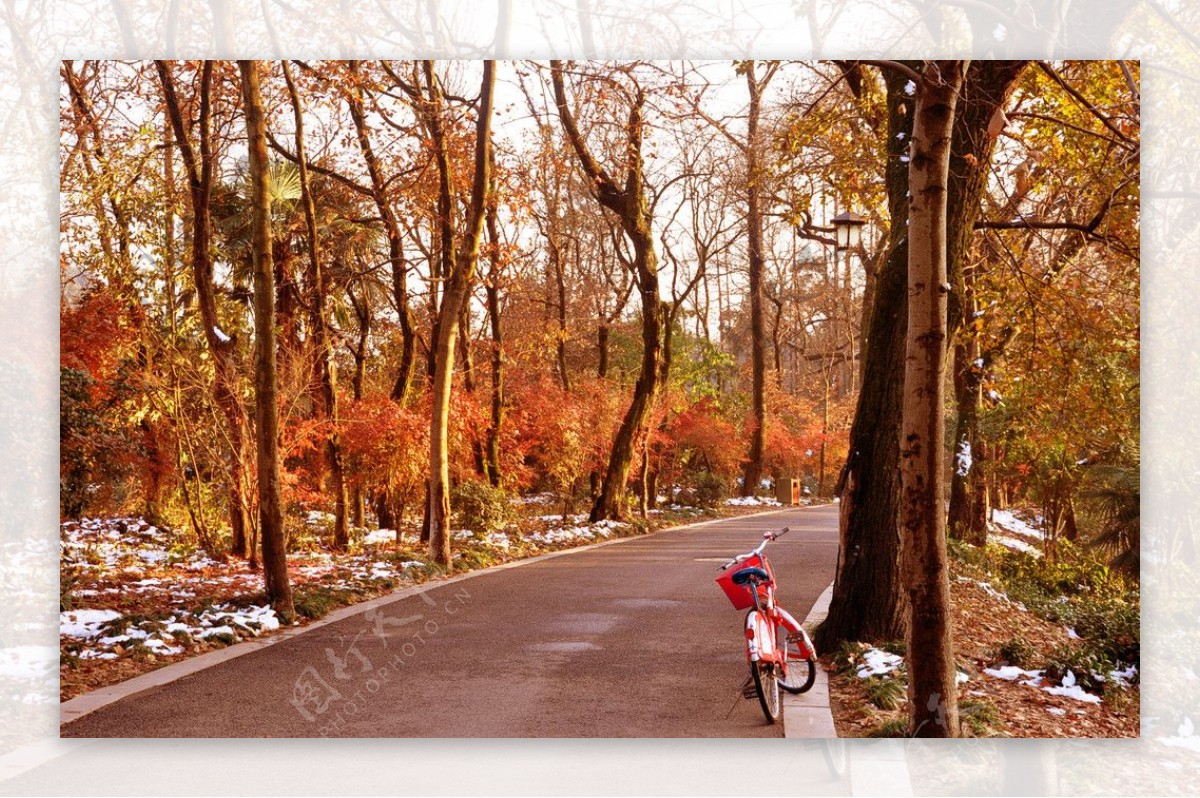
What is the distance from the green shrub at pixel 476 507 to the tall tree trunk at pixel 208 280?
287 cm

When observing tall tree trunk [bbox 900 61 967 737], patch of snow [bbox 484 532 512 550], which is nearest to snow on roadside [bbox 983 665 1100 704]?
tall tree trunk [bbox 900 61 967 737]

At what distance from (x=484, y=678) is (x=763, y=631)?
1.88m

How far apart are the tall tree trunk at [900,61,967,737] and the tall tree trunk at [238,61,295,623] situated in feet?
15.0

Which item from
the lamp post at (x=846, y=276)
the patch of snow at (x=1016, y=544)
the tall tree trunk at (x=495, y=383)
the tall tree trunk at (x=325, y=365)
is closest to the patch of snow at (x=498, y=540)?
the tall tree trunk at (x=495, y=383)

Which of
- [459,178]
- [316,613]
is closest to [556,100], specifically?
[459,178]

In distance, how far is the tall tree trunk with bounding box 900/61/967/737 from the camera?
176 inches

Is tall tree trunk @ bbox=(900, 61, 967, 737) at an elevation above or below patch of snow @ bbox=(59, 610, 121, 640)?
above

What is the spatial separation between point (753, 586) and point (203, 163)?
6829 mm

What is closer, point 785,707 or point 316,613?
point 785,707

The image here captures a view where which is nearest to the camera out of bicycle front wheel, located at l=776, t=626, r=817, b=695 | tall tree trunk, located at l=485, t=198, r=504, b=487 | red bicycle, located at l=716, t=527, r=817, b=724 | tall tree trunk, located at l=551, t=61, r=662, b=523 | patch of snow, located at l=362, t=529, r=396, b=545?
red bicycle, located at l=716, t=527, r=817, b=724

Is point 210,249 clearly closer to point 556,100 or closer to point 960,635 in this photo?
point 556,100

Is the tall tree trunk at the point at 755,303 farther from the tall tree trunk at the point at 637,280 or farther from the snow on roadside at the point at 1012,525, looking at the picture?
the snow on roadside at the point at 1012,525

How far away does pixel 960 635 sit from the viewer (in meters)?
7.28

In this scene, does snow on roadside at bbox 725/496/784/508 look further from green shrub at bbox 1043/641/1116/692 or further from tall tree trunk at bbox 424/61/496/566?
green shrub at bbox 1043/641/1116/692
